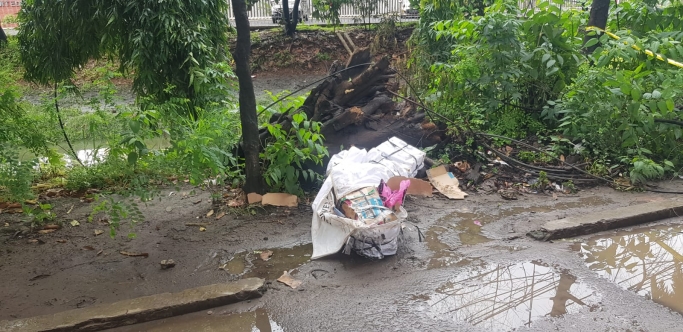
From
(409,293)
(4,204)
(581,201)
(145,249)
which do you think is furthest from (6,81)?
(581,201)

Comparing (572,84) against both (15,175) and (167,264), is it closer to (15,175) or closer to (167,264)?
(167,264)

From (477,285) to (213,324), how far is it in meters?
1.79

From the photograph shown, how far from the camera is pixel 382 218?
12.5 feet

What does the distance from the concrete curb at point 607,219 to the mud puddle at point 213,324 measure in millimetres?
2392

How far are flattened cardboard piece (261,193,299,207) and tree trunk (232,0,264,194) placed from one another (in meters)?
0.10

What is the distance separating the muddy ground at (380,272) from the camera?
315 cm

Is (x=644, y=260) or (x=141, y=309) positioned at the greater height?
(x=141, y=309)

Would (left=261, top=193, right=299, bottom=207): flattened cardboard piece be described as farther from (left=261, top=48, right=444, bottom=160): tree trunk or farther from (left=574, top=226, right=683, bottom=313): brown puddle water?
(left=574, top=226, right=683, bottom=313): brown puddle water

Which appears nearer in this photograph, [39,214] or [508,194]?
[39,214]

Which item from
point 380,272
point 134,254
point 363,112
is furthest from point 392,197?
point 134,254

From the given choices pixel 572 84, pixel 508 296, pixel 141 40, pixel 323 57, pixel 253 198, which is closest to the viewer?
pixel 508 296

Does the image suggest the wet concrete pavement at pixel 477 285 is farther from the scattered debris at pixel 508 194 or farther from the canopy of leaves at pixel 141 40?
the canopy of leaves at pixel 141 40

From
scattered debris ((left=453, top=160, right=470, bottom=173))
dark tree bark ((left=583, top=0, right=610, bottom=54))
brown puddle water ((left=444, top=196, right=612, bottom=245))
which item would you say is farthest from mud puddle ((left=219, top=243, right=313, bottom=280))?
dark tree bark ((left=583, top=0, right=610, bottom=54))

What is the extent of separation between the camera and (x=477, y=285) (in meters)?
3.53
